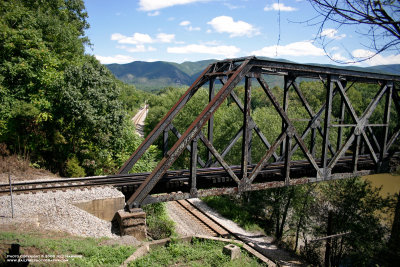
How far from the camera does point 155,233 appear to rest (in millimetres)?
12602

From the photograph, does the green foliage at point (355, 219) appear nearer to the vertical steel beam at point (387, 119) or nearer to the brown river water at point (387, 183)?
the vertical steel beam at point (387, 119)

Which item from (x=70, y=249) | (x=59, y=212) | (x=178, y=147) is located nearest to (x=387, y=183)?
(x=178, y=147)

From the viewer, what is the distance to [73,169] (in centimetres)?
1691

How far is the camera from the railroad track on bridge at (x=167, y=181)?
7.80m

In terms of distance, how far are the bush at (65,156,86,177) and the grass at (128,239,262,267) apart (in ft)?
34.9

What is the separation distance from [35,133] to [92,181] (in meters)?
10.3

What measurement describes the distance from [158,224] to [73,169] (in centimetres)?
722

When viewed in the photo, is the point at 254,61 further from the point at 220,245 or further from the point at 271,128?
the point at 271,128

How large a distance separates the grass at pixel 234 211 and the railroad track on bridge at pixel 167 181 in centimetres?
992

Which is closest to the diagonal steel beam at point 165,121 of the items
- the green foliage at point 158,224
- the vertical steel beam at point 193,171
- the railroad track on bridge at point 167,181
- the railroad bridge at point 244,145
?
the railroad bridge at point 244,145

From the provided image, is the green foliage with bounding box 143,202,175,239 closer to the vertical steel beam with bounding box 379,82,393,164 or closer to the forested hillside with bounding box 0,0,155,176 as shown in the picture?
the forested hillside with bounding box 0,0,155,176

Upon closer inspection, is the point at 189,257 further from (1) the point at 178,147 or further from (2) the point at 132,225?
(1) the point at 178,147

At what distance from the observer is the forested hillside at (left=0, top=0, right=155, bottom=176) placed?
1620cm

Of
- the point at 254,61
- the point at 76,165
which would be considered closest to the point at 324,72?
the point at 254,61
